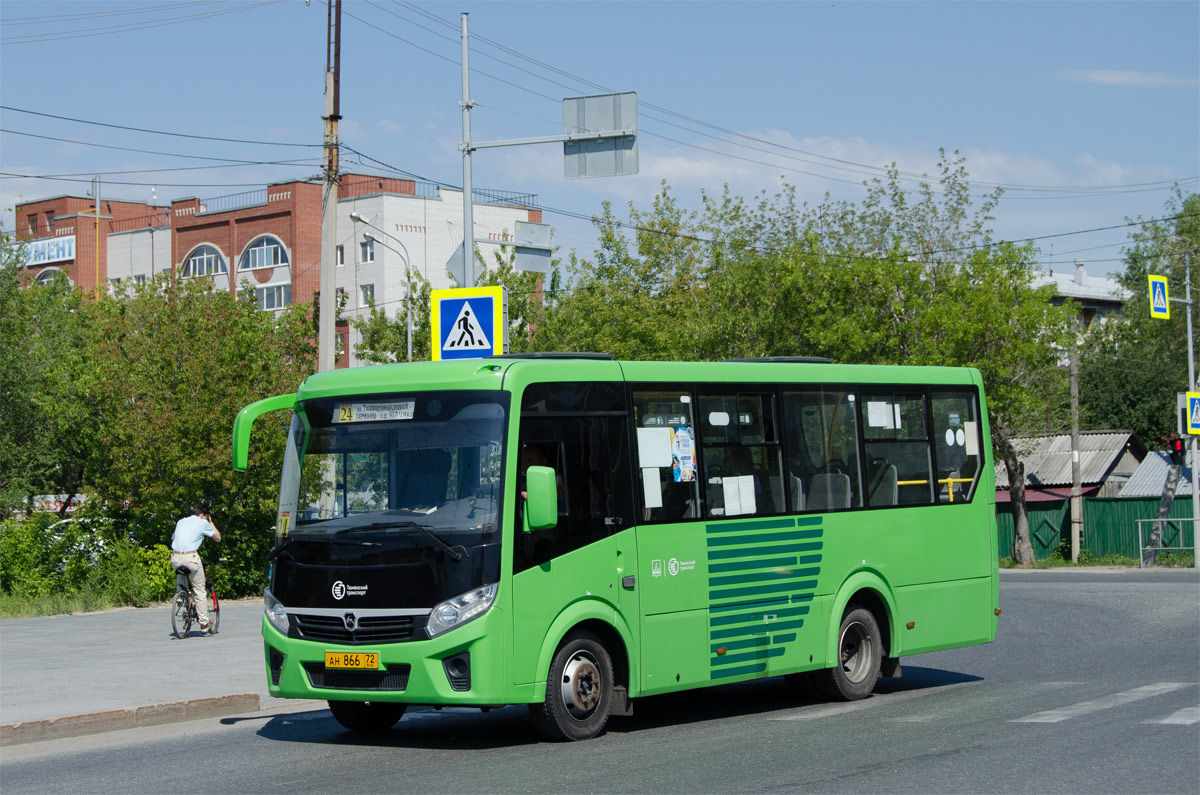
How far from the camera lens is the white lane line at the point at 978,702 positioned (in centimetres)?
1140

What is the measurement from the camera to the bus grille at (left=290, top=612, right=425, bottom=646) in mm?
9836

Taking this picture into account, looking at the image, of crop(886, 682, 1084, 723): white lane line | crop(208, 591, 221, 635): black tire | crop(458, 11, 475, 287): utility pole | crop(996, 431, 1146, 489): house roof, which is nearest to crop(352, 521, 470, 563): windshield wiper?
crop(886, 682, 1084, 723): white lane line

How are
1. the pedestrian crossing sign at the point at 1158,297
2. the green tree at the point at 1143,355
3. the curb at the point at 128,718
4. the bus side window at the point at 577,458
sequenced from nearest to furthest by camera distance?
the bus side window at the point at 577,458 → the curb at the point at 128,718 → the pedestrian crossing sign at the point at 1158,297 → the green tree at the point at 1143,355

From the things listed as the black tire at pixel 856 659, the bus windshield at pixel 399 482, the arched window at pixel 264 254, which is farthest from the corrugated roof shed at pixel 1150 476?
the bus windshield at pixel 399 482

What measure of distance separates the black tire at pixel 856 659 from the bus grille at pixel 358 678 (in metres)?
4.58

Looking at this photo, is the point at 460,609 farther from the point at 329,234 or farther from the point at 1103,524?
the point at 1103,524

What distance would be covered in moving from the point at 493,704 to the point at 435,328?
284 inches

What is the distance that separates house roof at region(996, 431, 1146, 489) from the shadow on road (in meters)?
43.6

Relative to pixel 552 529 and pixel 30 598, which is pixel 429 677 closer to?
pixel 552 529

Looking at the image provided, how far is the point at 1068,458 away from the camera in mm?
58250

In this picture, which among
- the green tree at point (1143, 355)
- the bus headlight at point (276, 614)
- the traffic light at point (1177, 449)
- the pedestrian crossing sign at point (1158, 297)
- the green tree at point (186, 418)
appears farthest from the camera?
the green tree at point (1143, 355)

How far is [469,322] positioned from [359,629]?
6427mm

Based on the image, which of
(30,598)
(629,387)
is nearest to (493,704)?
(629,387)

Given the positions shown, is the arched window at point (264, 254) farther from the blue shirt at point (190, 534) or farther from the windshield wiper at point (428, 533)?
the windshield wiper at point (428, 533)
